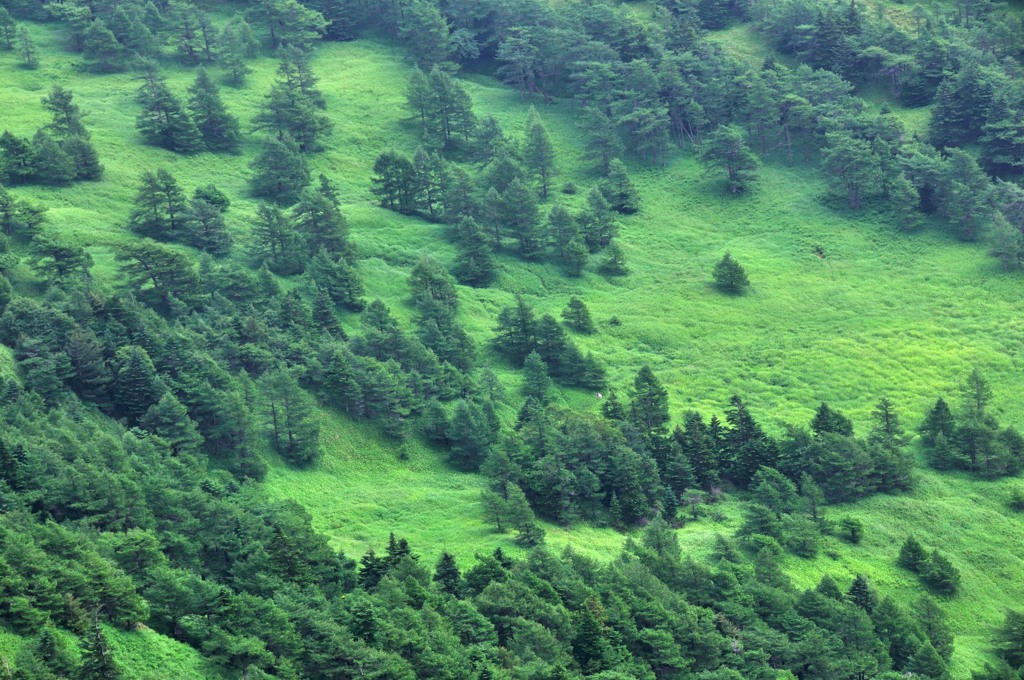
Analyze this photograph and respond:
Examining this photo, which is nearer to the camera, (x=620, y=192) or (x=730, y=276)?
(x=730, y=276)

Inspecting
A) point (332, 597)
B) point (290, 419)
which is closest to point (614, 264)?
point (290, 419)

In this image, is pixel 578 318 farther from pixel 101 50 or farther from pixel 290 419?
pixel 101 50

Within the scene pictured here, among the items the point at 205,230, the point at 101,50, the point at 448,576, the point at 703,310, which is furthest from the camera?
the point at 101,50

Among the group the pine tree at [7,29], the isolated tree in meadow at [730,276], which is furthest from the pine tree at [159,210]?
the pine tree at [7,29]

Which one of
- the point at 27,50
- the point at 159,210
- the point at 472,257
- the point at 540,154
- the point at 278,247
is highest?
the point at 540,154

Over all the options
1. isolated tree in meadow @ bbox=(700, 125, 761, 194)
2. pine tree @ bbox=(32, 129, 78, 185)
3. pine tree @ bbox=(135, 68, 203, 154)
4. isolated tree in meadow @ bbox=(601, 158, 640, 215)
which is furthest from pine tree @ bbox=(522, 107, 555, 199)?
pine tree @ bbox=(32, 129, 78, 185)

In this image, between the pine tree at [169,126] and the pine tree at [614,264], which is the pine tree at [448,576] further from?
the pine tree at [169,126]
